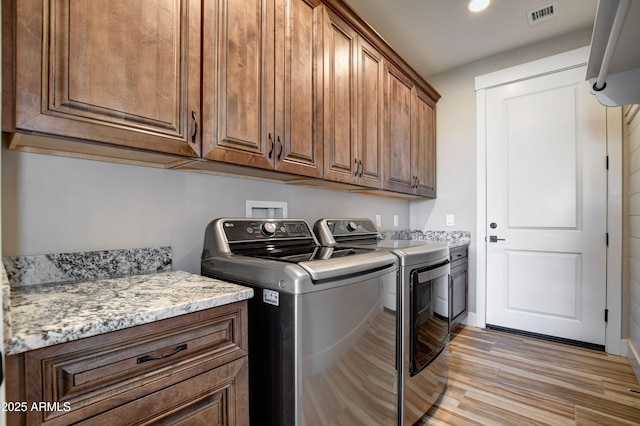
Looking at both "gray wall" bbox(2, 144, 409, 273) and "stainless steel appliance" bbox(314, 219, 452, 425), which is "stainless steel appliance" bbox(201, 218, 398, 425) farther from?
"gray wall" bbox(2, 144, 409, 273)

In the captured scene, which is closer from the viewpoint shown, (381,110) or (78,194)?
(78,194)

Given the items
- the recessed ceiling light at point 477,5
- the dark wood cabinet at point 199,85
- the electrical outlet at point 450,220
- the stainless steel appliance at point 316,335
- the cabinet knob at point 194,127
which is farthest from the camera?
the electrical outlet at point 450,220

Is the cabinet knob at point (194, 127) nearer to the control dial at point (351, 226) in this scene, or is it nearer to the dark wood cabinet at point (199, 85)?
the dark wood cabinet at point (199, 85)

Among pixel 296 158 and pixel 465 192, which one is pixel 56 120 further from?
pixel 465 192

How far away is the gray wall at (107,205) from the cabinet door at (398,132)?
1.09m

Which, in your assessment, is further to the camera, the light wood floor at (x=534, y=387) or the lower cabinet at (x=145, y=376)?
the light wood floor at (x=534, y=387)

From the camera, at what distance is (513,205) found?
287 cm

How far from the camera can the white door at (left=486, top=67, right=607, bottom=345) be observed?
8.24 feet

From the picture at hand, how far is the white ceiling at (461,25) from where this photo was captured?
7.33ft

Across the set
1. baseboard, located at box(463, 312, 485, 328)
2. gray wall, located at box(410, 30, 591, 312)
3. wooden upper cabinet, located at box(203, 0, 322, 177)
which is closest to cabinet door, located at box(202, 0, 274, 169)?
wooden upper cabinet, located at box(203, 0, 322, 177)

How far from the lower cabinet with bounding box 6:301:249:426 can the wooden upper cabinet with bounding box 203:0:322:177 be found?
0.69 meters

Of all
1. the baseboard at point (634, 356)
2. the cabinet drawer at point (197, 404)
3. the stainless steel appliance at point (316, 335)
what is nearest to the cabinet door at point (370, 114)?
the stainless steel appliance at point (316, 335)

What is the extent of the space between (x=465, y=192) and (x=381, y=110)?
1.45 m

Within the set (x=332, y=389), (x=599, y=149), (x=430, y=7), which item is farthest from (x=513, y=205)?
(x=332, y=389)
